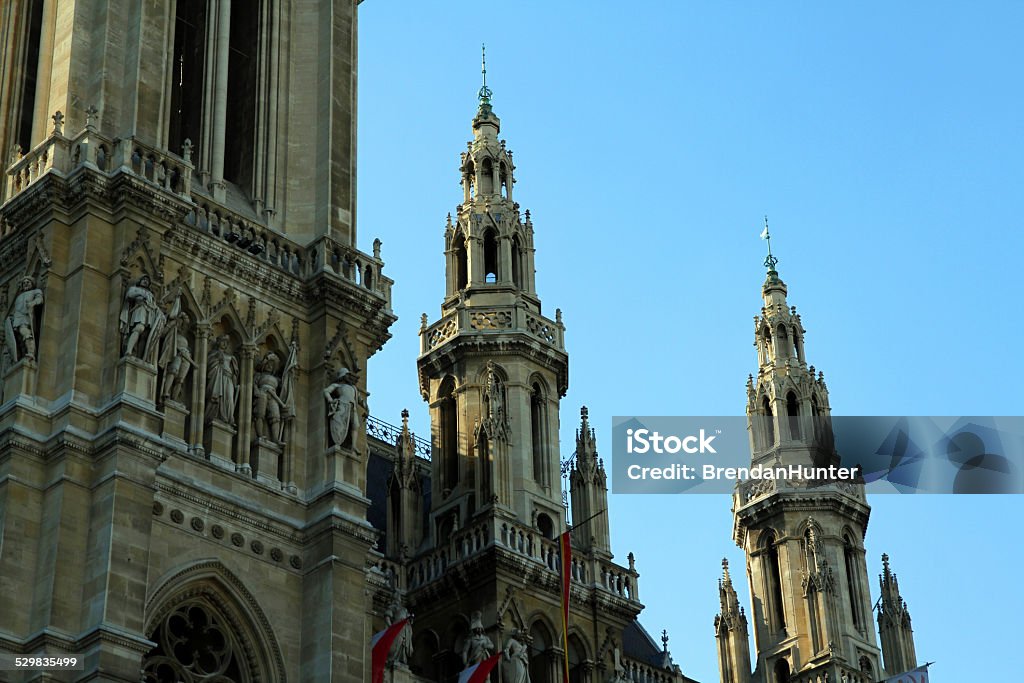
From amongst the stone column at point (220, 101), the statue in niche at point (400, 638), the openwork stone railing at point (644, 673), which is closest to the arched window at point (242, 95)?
the stone column at point (220, 101)

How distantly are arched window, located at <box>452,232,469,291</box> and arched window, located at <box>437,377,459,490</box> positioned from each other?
2.76m

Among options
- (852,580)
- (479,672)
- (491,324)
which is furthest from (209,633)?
(852,580)

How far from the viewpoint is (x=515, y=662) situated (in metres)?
43.5

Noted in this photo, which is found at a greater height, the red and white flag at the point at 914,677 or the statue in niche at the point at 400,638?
the red and white flag at the point at 914,677

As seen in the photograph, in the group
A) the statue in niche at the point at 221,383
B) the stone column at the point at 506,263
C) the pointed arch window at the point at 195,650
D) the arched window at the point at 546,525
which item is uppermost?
the stone column at the point at 506,263

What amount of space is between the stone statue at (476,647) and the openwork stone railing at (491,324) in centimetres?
901

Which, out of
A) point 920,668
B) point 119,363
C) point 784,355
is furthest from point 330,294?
point 784,355

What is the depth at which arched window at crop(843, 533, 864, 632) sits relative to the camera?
5772cm

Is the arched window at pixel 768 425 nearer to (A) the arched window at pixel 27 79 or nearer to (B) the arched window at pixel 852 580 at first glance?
(B) the arched window at pixel 852 580

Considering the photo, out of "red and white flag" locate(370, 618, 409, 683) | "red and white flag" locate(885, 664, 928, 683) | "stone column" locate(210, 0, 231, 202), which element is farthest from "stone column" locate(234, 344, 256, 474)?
→ "red and white flag" locate(885, 664, 928, 683)

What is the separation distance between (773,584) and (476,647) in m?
18.3

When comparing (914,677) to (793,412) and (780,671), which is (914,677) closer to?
(780,671)

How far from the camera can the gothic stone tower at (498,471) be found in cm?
4566

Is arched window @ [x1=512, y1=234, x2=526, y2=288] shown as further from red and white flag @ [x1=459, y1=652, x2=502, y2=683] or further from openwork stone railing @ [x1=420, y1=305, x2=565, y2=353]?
red and white flag @ [x1=459, y1=652, x2=502, y2=683]
